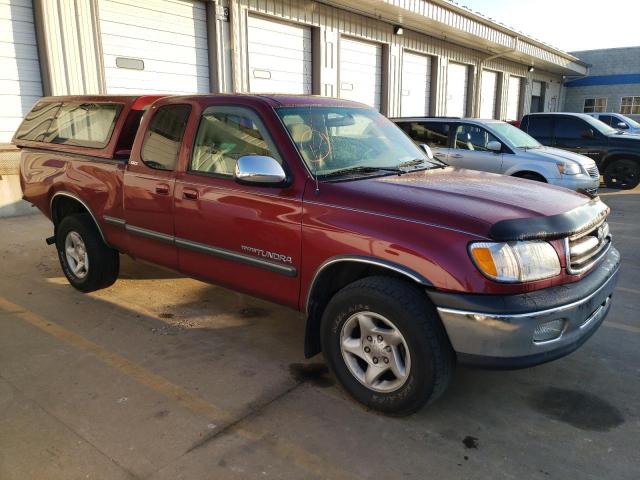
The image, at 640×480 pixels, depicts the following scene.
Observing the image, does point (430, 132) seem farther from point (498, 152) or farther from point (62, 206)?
point (62, 206)

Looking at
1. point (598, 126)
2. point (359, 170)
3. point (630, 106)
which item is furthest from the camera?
point (630, 106)

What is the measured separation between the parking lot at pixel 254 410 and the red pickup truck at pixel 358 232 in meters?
0.33

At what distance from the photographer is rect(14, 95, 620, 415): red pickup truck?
2.56 meters

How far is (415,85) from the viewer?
677 inches

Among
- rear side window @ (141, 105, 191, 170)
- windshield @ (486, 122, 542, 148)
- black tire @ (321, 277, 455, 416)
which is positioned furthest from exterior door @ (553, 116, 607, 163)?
black tire @ (321, 277, 455, 416)

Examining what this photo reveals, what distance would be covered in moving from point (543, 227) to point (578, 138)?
424 inches

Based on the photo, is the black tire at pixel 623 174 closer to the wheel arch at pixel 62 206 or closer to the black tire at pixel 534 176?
the black tire at pixel 534 176

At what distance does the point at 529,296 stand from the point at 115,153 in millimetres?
3633

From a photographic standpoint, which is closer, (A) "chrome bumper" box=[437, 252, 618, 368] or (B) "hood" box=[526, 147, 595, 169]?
(A) "chrome bumper" box=[437, 252, 618, 368]

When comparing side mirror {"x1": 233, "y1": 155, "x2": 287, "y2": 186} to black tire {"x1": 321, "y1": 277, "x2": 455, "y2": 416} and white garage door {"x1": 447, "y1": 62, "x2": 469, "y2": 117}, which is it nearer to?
black tire {"x1": 321, "y1": 277, "x2": 455, "y2": 416}

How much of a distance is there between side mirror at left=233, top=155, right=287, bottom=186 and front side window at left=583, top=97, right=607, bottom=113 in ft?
116

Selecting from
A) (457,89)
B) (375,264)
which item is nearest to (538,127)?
(457,89)

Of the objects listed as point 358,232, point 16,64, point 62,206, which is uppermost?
point 16,64

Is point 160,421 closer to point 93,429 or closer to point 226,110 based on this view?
point 93,429
